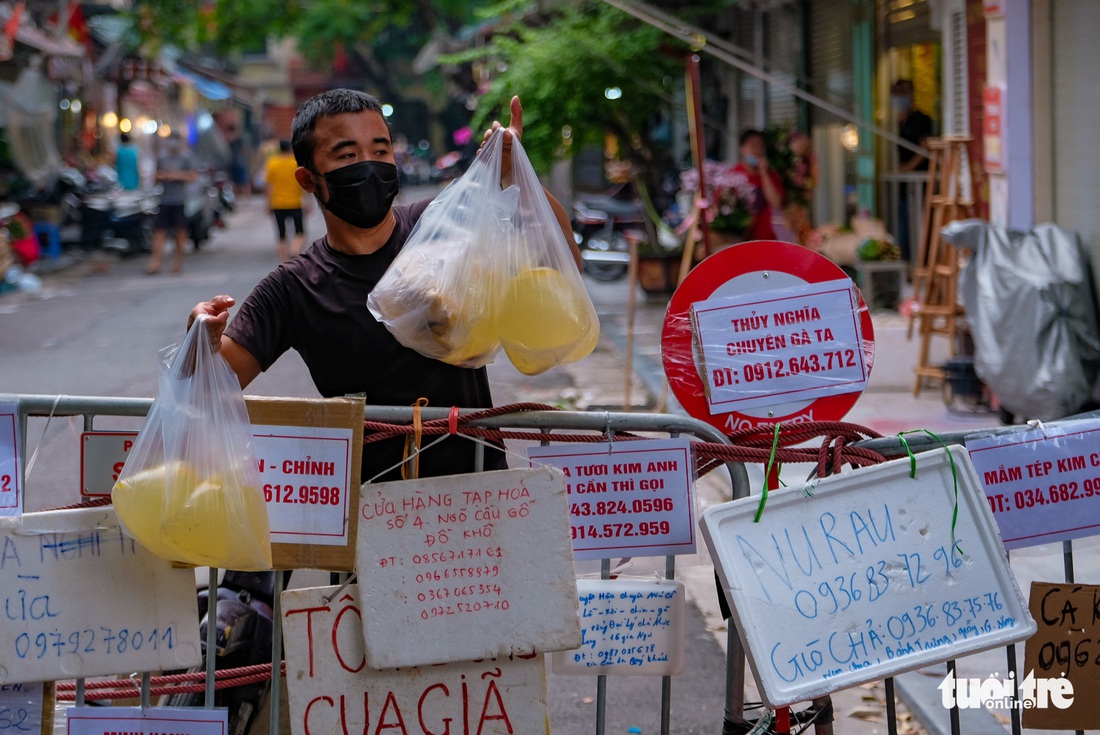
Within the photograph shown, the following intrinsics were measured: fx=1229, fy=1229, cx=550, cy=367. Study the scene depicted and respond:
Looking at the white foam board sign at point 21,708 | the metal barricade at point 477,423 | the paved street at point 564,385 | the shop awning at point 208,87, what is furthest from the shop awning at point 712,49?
the shop awning at point 208,87

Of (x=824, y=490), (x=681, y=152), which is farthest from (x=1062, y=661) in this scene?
(x=681, y=152)

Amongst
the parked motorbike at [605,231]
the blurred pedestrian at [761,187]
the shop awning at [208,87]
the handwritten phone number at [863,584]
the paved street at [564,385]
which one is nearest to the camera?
the handwritten phone number at [863,584]

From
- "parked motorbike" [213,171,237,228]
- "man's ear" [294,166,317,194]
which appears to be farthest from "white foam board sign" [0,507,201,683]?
"parked motorbike" [213,171,237,228]

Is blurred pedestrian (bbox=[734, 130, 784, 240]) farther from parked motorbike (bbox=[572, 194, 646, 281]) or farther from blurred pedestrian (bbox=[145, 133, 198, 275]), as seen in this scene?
blurred pedestrian (bbox=[145, 133, 198, 275])

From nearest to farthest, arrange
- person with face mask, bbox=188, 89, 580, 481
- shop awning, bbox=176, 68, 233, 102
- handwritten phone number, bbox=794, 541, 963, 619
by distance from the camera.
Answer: handwritten phone number, bbox=794, 541, 963, 619, person with face mask, bbox=188, 89, 580, 481, shop awning, bbox=176, 68, 233, 102

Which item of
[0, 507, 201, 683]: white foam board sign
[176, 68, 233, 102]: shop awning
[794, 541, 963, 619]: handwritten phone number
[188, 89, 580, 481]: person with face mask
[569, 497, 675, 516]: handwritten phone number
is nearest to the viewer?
[794, 541, 963, 619]: handwritten phone number

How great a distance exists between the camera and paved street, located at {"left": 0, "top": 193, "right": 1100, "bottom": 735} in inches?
166

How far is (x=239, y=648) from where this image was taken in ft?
10.2

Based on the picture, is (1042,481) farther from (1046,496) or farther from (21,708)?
(21,708)

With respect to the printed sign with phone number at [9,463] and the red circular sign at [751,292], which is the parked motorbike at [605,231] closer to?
the red circular sign at [751,292]

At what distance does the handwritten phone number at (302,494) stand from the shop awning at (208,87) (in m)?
36.1

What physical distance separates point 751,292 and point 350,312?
90 centimetres

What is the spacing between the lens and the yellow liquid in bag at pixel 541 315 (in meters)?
2.49

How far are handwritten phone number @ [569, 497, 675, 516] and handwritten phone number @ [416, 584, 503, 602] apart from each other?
255 mm
